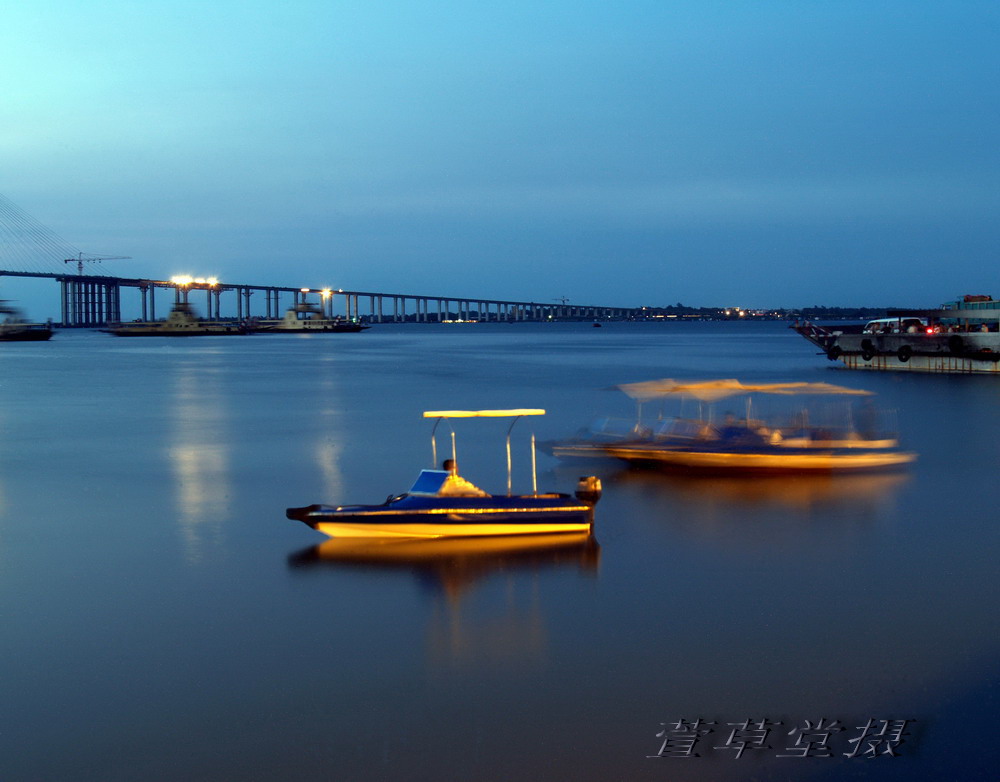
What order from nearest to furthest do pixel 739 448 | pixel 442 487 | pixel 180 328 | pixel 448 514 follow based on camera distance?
pixel 448 514
pixel 442 487
pixel 739 448
pixel 180 328

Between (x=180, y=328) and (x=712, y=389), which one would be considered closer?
(x=712, y=389)

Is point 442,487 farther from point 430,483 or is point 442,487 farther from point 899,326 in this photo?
point 899,326

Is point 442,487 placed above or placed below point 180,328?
below

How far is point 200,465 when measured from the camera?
25.4 metres

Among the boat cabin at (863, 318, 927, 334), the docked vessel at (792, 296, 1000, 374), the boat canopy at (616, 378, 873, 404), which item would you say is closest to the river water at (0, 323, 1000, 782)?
the boat canopy at (616, 378, 873, 404)

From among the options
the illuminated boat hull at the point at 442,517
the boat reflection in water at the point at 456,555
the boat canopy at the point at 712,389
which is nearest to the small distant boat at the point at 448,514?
the illuminated boat hull at the point at 442,517

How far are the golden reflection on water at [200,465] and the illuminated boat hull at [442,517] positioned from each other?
2.04 m

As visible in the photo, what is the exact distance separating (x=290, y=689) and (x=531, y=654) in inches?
100

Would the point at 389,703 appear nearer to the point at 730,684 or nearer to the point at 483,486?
the point at 730,684

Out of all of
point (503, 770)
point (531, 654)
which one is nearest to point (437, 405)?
point (531, 654)

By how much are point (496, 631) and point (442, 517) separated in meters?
3.79

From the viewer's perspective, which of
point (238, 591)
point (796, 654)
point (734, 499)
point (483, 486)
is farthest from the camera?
point (483, 486)

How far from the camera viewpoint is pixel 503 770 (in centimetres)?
863

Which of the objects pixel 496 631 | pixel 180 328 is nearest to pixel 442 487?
pixel 496 631
